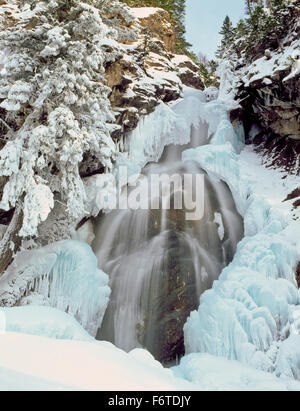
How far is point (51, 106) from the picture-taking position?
317 inches

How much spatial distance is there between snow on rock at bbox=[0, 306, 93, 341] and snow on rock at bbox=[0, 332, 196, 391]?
581 mm

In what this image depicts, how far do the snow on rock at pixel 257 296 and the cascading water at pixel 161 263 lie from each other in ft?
5.08

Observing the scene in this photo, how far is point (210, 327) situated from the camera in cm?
616

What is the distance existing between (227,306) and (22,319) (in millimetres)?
4384

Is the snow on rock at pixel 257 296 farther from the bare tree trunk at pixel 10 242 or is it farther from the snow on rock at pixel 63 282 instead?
the bare tree trunk at pixel 10 242

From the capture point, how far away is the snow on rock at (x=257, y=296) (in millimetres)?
5371

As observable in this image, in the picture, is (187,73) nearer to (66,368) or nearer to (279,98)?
(279,98)

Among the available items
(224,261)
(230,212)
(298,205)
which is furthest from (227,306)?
(230,212)

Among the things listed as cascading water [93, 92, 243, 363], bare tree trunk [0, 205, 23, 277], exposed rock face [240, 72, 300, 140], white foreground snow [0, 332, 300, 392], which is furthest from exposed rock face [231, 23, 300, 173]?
bare tree trunk [0, 205, 23, 277]

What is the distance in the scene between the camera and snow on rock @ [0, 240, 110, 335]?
7.45 meters

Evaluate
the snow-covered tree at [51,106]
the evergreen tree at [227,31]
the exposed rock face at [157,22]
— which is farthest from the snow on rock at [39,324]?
the evergreen tree at [227,31]

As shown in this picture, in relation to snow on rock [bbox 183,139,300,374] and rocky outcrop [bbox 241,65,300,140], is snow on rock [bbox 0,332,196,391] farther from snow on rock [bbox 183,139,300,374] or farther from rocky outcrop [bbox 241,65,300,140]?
rocky outcrop [bbox 241,65,300,140]
